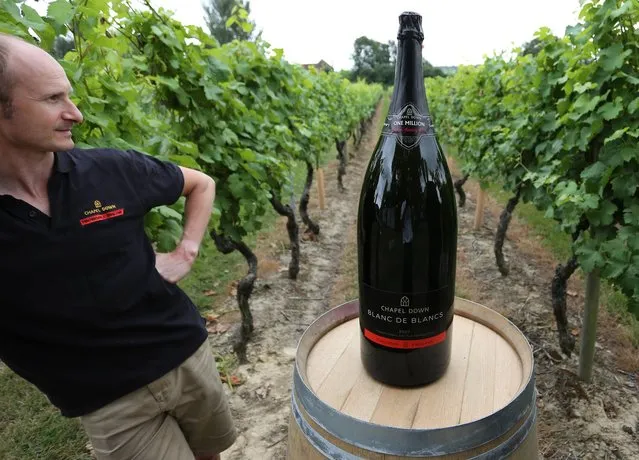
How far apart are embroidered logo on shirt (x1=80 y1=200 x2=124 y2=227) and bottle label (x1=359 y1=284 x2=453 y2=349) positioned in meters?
0.93

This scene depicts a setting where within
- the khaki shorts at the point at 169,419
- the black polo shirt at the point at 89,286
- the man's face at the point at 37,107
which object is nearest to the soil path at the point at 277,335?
the khaki shorts at the point at 169,419

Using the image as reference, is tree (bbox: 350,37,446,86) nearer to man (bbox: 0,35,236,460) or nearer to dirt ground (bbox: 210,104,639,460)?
dirt ground (bbox: 210,104,639,460)

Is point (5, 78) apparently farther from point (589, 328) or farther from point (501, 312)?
point (501, 312)

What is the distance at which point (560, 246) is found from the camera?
20.1 feet

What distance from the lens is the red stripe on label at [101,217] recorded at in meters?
1.49

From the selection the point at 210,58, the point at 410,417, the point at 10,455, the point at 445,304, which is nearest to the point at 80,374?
the point at 410,417

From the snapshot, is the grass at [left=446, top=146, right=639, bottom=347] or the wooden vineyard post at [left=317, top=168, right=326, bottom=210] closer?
the grass at [left=446, top=146, right=639, bottom=347]

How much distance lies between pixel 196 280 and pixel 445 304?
15.6 ft

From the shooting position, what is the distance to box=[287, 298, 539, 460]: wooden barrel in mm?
1101

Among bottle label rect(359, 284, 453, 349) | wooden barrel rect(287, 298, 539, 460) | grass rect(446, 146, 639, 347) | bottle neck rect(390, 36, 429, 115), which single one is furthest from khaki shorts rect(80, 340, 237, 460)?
grass rect(446, 146, 639, 347)

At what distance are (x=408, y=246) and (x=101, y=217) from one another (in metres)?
1.03

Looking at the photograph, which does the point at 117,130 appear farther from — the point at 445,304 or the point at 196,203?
the point at 445,304

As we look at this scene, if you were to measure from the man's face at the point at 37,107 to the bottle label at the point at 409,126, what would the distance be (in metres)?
1.02

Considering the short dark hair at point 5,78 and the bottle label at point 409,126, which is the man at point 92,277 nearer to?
the short dark hair at point 5,78
